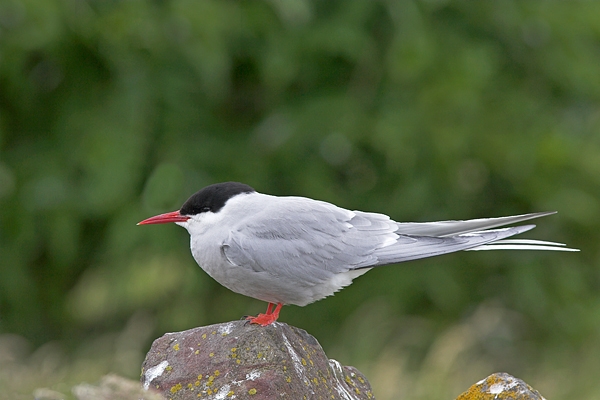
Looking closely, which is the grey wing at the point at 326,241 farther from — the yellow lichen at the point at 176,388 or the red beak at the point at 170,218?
the yellow lichen at the point at 176,388

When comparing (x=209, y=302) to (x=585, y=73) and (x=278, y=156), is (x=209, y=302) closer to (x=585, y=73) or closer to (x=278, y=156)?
(x=278, y=156)

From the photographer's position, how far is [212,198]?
3.72 meters

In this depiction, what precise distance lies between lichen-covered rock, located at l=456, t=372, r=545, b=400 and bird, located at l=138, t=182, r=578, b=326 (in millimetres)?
597

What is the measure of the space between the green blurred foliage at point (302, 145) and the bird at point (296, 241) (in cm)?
258

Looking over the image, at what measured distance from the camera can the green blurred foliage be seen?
6.61m

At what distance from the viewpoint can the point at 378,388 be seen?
594 cm

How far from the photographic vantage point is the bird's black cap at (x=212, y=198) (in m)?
3.72

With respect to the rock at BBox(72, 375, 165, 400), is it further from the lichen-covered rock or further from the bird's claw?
the lichen-covered rock

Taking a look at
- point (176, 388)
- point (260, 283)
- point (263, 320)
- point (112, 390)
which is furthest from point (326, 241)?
point (112, 390)

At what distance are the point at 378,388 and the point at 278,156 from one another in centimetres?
223

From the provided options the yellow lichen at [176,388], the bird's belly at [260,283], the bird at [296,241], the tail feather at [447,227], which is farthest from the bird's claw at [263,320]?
the tail feather at [447,227]

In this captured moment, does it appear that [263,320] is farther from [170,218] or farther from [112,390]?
[112,390]

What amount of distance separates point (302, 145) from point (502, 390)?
393 centimetres

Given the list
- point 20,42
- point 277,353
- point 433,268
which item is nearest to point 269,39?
point 20,42
